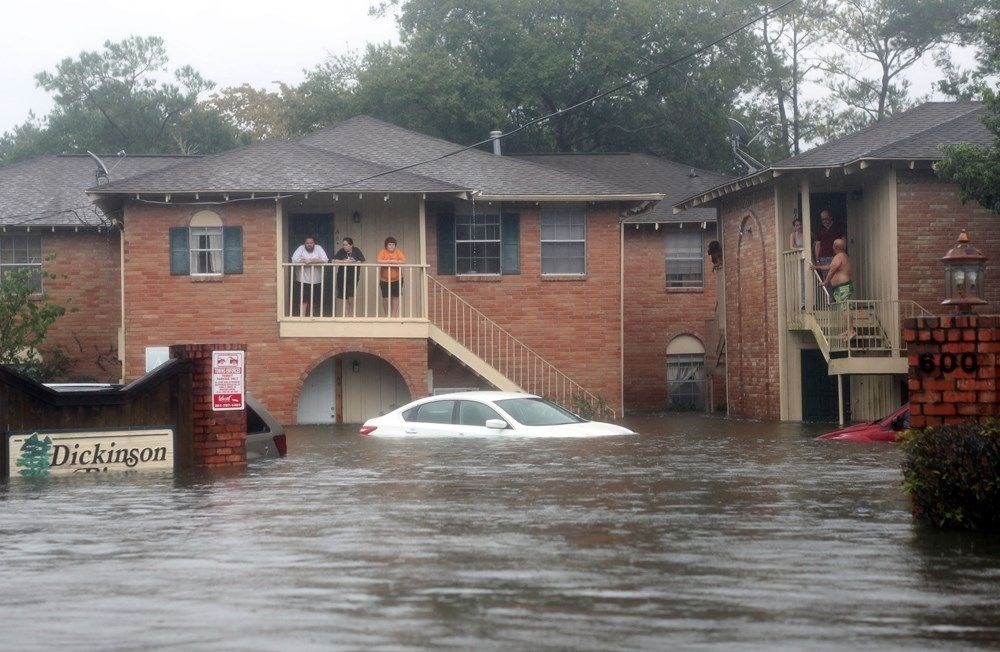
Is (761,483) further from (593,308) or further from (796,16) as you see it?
(796,16)

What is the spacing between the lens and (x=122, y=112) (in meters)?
62.8

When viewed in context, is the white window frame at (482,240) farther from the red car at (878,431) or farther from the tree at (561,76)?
the tree at (561,76)

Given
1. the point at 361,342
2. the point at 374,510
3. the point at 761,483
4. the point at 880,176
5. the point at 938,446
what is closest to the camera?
the point at 938,446

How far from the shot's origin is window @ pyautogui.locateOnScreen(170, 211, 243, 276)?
2894 cm

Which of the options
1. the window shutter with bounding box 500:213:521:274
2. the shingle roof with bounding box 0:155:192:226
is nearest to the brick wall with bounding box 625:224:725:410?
the window shutter with bounding box 500:213:521:274

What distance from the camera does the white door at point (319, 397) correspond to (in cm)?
2978

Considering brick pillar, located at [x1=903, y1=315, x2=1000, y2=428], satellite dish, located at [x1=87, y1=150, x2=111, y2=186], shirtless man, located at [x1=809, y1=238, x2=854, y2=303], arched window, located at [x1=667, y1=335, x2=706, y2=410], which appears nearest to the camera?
brick pillar, located at [x1=903, y1=315, x2=1000, y2=428]

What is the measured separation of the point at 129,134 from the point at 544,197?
3689 centimetres

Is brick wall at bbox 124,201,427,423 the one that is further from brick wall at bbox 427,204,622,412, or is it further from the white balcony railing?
brick wall at bbox 427,204,622,412

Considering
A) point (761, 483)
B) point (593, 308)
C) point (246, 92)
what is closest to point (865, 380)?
point (593, 308)

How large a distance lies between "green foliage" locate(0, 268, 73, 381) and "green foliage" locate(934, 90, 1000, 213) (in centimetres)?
1755

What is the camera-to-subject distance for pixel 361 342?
28594mm

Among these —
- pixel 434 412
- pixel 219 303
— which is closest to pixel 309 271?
pixel 219 303

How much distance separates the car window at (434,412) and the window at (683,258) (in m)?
17.6
